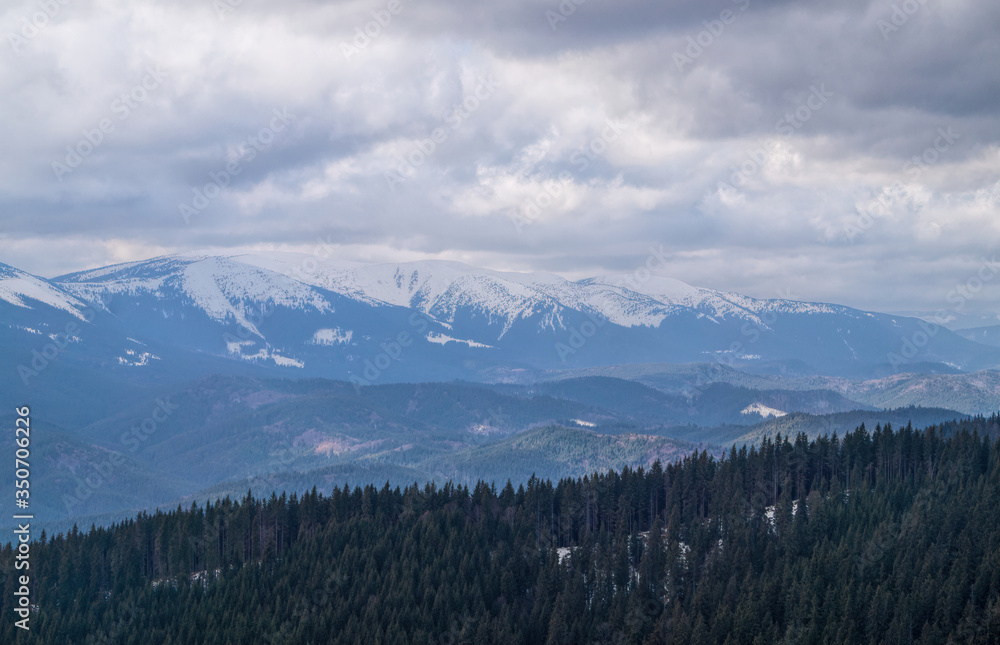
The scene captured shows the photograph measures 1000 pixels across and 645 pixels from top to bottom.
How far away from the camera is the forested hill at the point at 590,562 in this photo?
11562 centimetres

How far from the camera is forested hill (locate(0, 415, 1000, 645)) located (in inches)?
4552

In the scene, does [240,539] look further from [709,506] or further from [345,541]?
[709,506]

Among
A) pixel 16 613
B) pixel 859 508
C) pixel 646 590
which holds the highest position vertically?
pixel 859 508

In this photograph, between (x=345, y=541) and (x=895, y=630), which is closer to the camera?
(x=895, y=630)

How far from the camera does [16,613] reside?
147 metres

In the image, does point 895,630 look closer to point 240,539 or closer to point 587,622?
point 587,622

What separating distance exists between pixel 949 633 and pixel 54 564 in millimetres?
147030

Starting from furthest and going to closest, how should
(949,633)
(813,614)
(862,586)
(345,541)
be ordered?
(345,541)
(862,586)
(813,614)
(949,633)

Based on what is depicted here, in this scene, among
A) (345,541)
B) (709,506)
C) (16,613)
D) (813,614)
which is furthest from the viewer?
(709,506)

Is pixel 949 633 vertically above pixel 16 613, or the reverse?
pixel 949 633

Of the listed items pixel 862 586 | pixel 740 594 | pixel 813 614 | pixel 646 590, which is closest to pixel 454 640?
pixel 646 590

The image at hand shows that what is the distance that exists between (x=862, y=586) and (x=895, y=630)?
13454 millimetres

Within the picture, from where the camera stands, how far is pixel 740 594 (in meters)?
122

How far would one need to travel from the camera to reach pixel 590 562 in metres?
144
